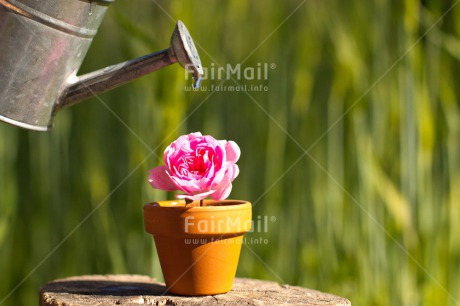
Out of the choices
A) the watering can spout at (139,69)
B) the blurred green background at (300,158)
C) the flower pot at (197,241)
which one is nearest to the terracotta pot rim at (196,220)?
the flower pot at (197,241)

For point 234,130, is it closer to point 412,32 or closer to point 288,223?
point 288,223

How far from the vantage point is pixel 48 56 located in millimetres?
926

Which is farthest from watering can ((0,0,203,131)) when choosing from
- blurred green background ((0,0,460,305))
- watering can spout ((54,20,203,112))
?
blurred green background ((0,0,460,305))

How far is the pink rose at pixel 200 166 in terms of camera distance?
0.92 meters

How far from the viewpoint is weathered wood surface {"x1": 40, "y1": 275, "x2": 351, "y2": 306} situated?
0.94 meters

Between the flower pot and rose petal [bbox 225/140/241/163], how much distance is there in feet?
0.19

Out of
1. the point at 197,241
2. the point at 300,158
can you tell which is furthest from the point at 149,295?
the point at 300,158

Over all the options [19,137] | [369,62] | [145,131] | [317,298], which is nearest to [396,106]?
[369,62]

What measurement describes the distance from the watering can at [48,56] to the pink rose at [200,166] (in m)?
0.08

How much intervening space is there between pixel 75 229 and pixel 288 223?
1.49 feet

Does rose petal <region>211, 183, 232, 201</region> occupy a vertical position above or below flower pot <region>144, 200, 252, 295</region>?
above

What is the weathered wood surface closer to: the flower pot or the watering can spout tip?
the flower pot

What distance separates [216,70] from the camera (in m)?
1.67

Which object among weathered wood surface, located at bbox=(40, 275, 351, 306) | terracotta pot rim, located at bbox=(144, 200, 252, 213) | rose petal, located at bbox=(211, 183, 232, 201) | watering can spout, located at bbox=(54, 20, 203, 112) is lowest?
weathered wood surface, located at bbox=(40, 275, 351, 306)
